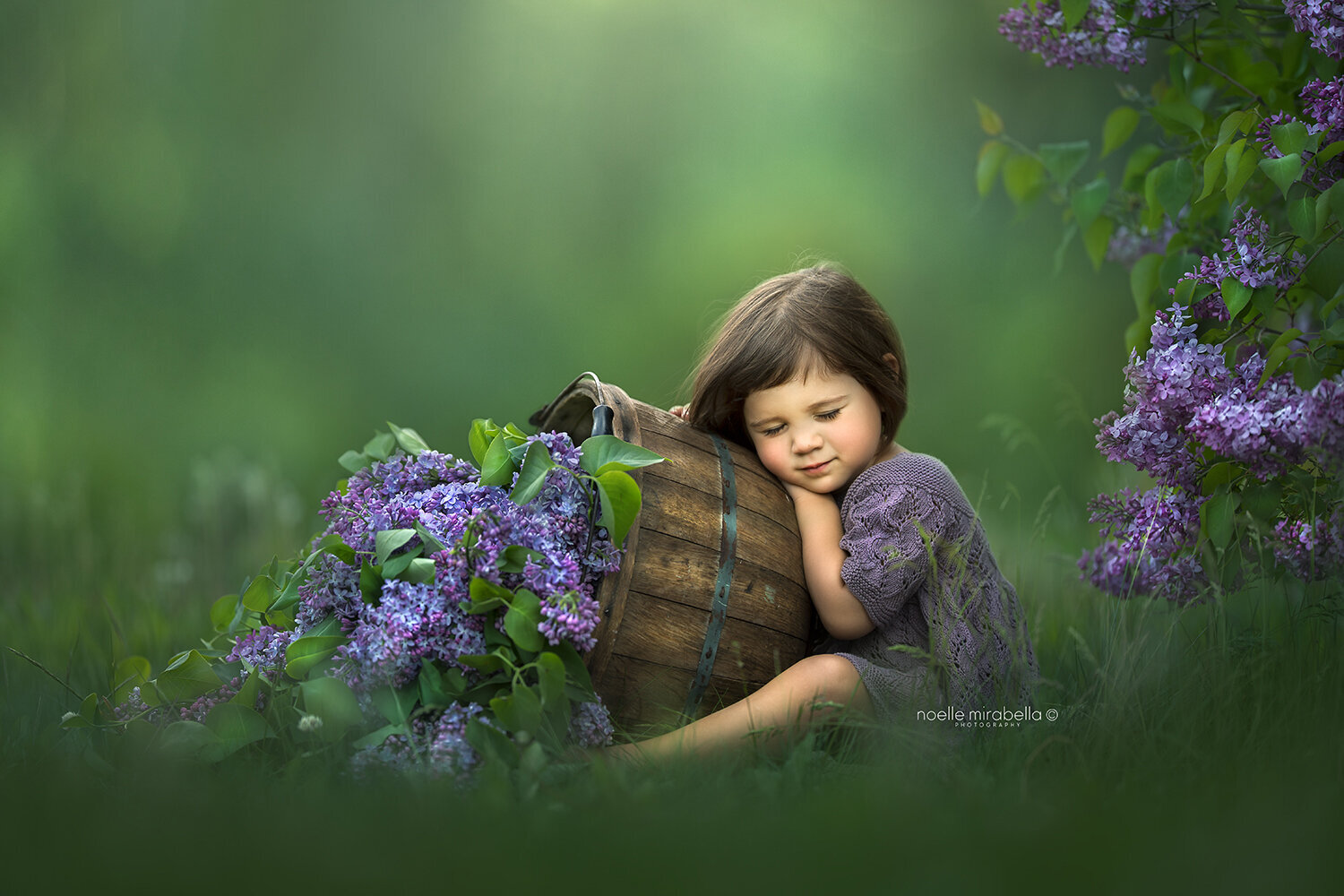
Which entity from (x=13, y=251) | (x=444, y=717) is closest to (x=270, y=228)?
(x=13, y=251)

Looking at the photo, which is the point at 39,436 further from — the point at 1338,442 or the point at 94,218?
the point at 1338,442

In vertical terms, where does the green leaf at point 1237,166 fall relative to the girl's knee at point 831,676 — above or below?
above

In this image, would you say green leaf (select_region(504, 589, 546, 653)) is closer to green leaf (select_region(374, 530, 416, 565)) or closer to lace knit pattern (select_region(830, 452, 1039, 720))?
green leaf (select_region(374, 530, 416, 565))

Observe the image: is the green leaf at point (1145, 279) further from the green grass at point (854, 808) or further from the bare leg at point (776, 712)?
the bare leg at point (776, 712)

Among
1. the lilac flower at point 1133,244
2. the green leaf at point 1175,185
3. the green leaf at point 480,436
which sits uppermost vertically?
the lilac flower at point 1133,244

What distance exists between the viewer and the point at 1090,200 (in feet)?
9.60

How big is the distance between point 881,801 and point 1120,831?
36cm

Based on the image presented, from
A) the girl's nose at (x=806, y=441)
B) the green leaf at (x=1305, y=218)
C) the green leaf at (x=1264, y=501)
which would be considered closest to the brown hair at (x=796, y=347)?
the girl's nose at (x=806, y=441)

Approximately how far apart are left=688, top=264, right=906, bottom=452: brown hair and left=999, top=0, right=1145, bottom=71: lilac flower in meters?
0.77

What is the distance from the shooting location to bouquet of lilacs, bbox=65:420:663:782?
2.00m

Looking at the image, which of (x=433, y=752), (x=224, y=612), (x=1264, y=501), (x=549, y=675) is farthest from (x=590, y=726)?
(x=1264, y=501)

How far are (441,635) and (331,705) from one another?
23 cm

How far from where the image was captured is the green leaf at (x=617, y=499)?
2061 millimetres

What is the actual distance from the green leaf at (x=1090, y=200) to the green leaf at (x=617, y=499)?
161 cm
